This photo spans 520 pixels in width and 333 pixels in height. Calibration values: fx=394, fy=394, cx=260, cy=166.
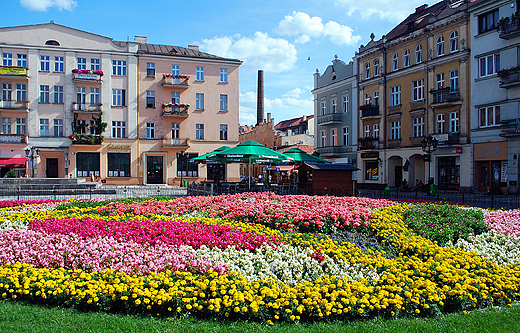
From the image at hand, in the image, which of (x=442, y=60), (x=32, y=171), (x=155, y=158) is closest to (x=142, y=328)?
(x=442, y=60)

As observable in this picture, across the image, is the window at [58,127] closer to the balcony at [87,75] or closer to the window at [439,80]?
the balcony at [87,75]

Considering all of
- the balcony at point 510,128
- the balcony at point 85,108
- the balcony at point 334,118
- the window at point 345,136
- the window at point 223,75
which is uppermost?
the window at point 223,75

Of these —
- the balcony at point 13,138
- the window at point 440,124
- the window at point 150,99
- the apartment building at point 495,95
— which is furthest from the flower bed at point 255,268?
the window at point 150,99

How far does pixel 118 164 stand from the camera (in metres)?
42.4

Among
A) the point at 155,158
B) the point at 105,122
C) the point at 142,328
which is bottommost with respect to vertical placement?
the point at 142,328

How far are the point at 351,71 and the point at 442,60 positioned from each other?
12639 millimetres

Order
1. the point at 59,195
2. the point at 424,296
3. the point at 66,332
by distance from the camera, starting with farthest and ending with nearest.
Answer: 1. the point at 59,195
2. the point at 424,296
3. the point at 66,332

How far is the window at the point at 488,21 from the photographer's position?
1148 inches

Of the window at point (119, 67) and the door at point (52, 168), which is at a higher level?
the window at point (119, 67)

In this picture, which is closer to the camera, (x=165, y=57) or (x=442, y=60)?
(x=442, y=60)

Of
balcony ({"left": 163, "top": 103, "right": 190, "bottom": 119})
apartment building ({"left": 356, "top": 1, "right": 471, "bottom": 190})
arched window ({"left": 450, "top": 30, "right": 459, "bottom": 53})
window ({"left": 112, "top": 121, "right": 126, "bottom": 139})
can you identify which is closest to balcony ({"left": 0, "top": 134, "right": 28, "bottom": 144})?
window ({"left": 112, "top": 121, "right": 126, "bottom": 139})

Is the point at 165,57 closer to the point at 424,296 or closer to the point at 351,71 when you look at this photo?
the point at 351,71

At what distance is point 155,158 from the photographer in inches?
1713

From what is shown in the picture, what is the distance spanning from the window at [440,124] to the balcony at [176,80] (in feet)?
84.7
